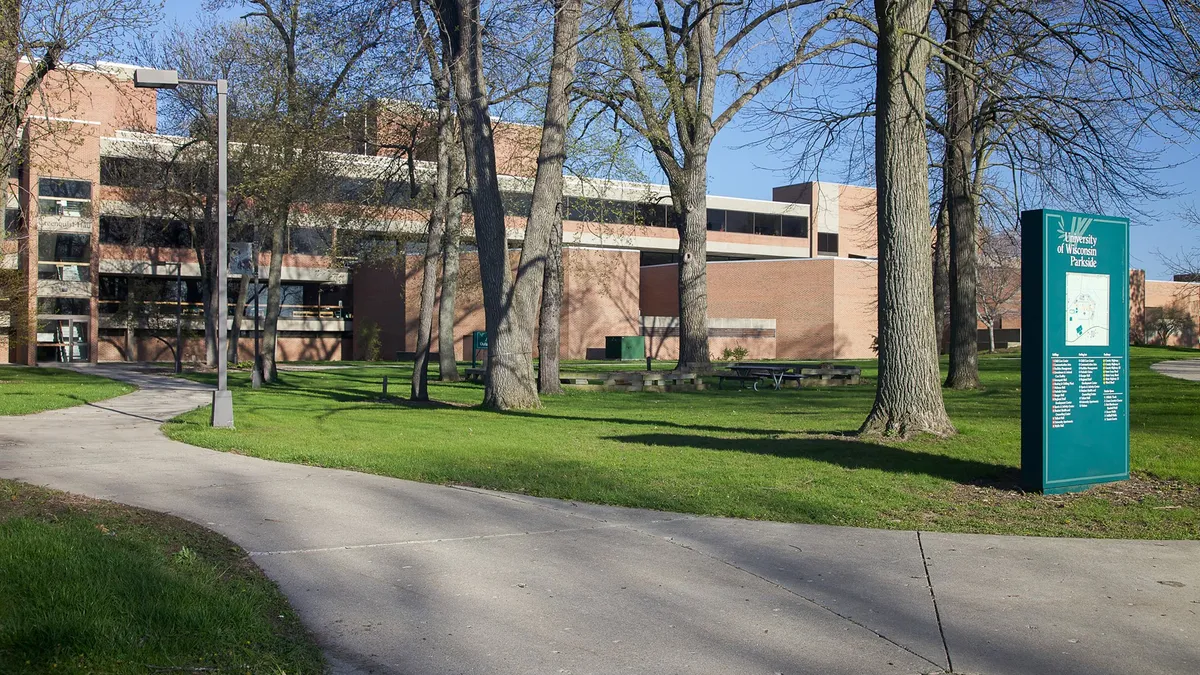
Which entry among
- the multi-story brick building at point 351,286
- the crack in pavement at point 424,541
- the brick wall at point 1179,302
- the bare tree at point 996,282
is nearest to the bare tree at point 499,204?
the crack in pavement at point 424,541

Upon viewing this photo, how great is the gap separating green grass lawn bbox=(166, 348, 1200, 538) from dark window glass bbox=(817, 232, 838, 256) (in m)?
56.0

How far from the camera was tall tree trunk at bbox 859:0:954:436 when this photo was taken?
40.5 feet

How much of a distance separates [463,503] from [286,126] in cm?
1765

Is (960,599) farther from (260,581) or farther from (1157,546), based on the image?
(260,581)

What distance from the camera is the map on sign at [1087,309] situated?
9289 mm

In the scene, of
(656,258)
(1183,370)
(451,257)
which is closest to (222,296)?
(451,257)

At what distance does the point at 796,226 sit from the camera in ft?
247

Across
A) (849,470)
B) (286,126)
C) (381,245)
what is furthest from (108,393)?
(849,470)

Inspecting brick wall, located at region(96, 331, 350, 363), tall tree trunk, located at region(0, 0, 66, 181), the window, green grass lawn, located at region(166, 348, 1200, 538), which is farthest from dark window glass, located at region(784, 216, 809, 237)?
tall tree trunk, located at region(0, 0, 66, 181)

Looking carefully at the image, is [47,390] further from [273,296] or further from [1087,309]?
[1087,309]

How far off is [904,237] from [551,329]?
13372 mm

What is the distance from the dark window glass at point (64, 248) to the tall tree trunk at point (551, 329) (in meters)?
29.0

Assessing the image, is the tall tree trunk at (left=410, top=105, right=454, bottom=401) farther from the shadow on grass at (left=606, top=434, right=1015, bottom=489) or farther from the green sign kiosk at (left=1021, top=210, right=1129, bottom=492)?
the green sign kiosk at (left=1021, top=210, right=1129, bottom=492)

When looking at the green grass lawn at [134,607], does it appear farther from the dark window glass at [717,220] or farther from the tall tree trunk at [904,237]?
the dark window glass at [717,220]
